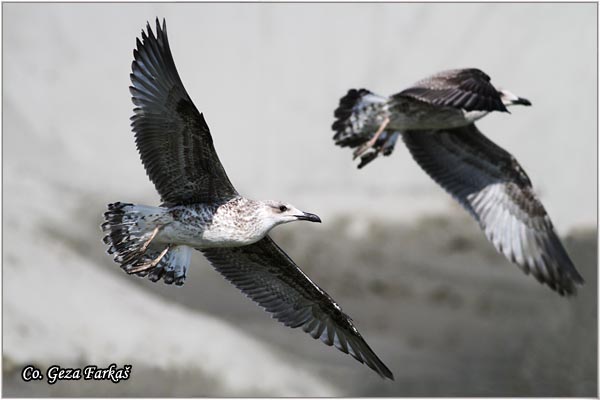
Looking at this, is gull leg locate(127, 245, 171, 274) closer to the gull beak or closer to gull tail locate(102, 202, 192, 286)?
gull tail locate(102, 202, 192, 286)

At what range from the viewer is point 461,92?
4559 millimetres

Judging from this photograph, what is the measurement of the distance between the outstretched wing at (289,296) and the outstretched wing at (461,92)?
1043mm

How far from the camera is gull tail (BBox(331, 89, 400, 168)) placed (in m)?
4.98

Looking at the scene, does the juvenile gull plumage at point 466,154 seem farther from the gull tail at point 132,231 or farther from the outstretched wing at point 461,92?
the gull tail at point 132,231

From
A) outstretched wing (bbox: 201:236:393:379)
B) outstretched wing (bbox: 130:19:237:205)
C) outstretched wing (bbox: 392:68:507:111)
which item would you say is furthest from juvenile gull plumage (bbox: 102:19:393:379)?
outstretched wing (bbox: 392:68:507:111)

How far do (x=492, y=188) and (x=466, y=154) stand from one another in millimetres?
221

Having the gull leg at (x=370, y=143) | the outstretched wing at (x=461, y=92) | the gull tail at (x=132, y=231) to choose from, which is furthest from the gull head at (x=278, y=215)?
the gull leg at (x=370, y=143)

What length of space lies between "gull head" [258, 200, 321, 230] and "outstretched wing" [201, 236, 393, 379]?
446 mm

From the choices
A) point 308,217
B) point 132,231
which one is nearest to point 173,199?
point 132,231

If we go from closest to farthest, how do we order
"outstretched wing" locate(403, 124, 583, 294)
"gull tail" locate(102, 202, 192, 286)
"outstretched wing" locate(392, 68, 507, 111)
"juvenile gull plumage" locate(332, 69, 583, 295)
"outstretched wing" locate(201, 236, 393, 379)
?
"gull tail" locate(102, 202, 192, 286) < "outstretched wing" locate(201, 236, 393, 379) < "outstretched wing" locate(392, 68, 507, 111) < "juvenile gull plumage" locate(332, 69, 583, 295) < "outstretched wing" locate(403, 124, 583, 294)

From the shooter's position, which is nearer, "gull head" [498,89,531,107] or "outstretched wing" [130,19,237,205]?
"outstretched wing" [130,19,237,205]

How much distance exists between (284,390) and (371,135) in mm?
3121

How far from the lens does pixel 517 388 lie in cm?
793

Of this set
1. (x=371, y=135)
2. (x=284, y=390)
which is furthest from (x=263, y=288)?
(x=284, y=390)
